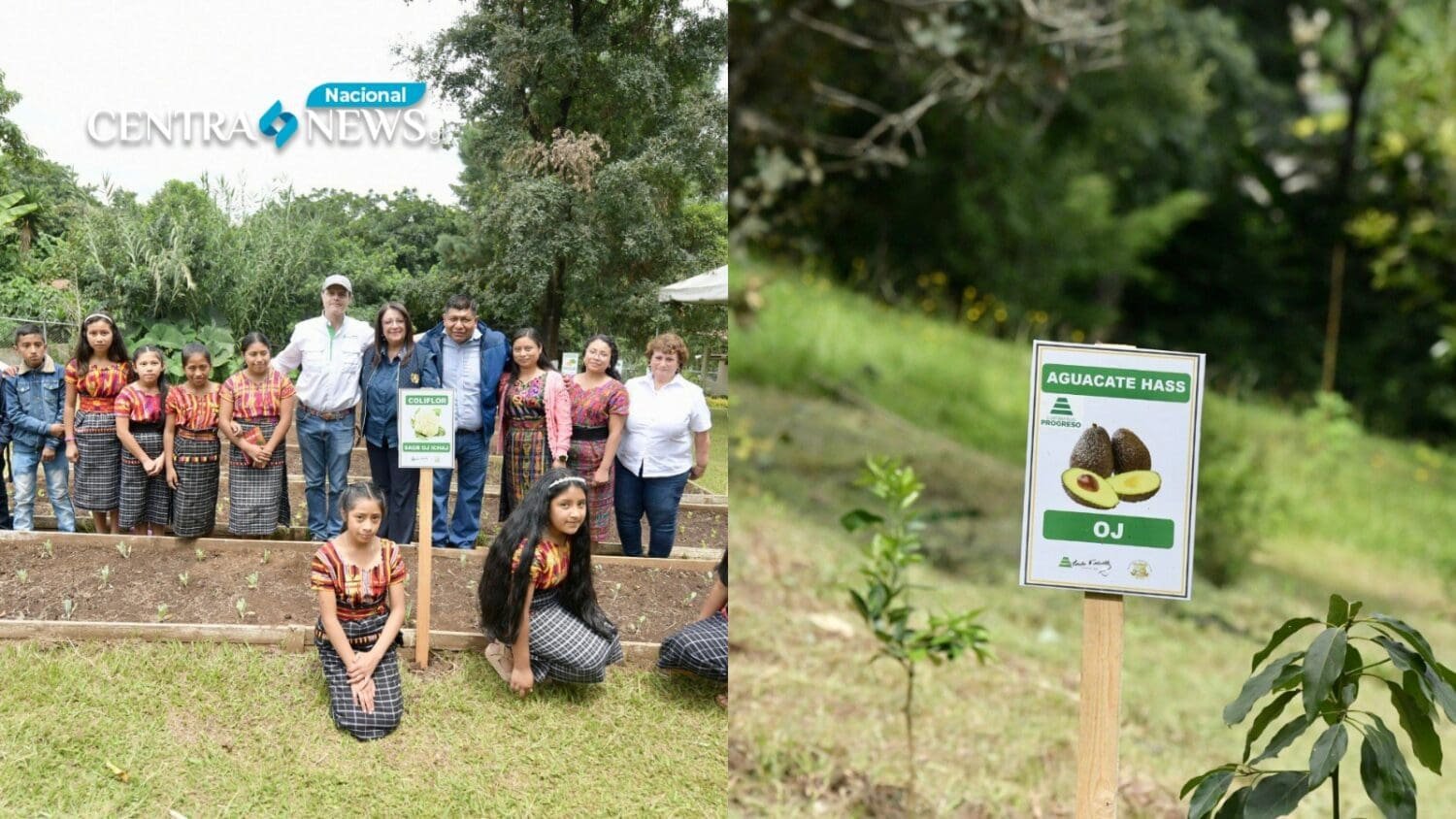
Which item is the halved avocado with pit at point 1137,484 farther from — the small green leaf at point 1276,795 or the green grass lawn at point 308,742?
the green grass lawn at point 308,742

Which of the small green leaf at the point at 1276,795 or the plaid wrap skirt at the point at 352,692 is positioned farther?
the plaid wrap skirt at the point at 352,692

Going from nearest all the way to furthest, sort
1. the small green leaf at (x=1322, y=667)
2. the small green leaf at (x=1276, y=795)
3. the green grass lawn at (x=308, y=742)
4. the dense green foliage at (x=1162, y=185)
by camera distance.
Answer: the small green leaf at (x=1322, y=667) < the small green leaf at (x=1276, y=795) < the green grass lawn at (x=308, y=742) < the dense green foliage at (x=1162, y=185)

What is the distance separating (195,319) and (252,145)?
49cm

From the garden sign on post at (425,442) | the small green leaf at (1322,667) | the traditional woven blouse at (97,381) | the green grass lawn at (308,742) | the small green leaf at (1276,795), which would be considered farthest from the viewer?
the traditional woven blouse at (97,381)

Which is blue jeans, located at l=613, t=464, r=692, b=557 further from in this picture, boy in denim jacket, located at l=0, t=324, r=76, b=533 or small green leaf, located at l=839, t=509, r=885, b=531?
boy in denim jacket, located at l=0, t=324, r=76, b=533

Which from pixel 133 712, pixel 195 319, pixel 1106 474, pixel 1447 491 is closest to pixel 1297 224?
pixel 1447 491

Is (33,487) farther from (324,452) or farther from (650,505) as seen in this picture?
(650,505)

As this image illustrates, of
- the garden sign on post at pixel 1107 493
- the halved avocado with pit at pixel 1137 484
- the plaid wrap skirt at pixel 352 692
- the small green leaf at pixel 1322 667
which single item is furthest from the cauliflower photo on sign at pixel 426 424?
the small green leaf at pixel 1322 667

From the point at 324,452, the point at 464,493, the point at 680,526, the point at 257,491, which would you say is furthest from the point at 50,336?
the point at 680,526

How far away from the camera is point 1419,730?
5.62 feet

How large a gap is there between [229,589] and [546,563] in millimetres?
889

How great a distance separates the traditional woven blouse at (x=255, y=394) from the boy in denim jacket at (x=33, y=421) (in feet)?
1.39

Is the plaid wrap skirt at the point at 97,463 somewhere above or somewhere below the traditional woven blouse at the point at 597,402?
below

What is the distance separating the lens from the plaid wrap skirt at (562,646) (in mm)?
2887
